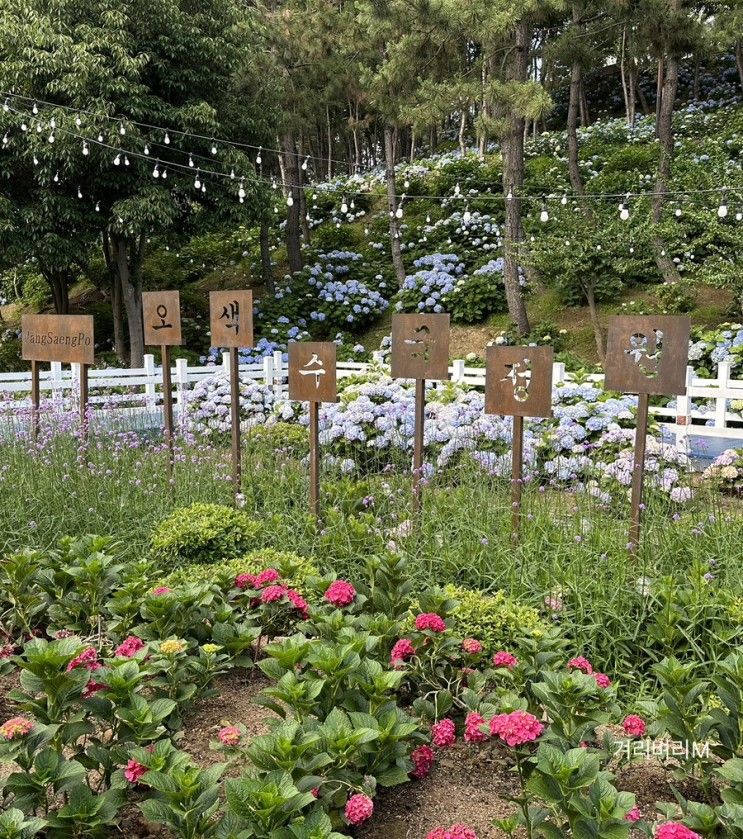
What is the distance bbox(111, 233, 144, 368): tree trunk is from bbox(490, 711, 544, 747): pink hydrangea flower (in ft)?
45.0

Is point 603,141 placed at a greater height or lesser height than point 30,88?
greater

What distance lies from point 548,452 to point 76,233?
11210 mm

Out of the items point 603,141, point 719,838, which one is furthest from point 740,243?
point 603,141

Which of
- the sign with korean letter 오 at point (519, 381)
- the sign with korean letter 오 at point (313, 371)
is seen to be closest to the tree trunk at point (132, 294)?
the sign with korean letter 오 at point (313, 371)

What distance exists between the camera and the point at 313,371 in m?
4.77

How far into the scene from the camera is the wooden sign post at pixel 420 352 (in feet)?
15.5

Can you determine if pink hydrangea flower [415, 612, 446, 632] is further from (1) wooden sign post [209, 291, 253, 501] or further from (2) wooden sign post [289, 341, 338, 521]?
(1) wooden sign post [209, 291, 253, 501]

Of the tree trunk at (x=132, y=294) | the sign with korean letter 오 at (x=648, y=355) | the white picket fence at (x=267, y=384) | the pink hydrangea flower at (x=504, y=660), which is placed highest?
the tree trunk at (x=132, y=294)

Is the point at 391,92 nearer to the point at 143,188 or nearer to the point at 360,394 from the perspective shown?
the point at 143,188

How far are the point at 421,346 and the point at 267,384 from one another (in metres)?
6.00

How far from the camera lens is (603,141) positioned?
2423 cm

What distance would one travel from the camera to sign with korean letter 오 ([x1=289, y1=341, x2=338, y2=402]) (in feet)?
15.5

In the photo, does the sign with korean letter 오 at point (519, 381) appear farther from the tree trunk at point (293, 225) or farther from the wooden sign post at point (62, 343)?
the tree trunk at point (293, 225)

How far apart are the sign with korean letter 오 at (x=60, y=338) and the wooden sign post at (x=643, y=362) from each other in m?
3.85
